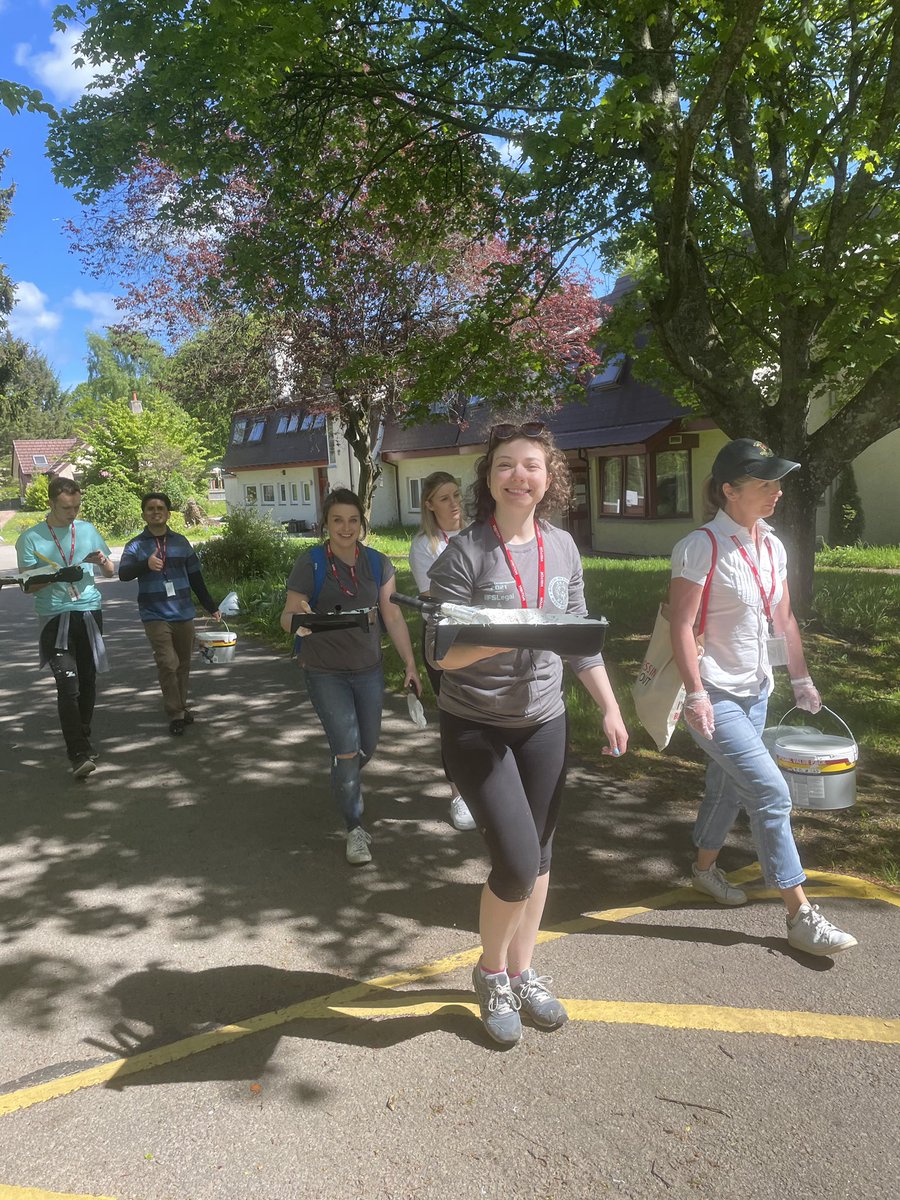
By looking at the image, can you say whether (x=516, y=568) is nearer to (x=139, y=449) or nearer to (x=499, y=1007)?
(x=499, y=1007)

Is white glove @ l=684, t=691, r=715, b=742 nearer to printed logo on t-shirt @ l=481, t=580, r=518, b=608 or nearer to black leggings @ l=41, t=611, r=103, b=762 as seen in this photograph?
printed logo on t-shirt @ l=481, t=580, r=518, b=608

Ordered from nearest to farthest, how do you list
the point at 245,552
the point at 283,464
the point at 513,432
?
the point at 513,432 < the point at 245,552 < the point at 283,464

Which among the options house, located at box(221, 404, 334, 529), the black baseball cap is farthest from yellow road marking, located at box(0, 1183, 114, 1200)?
house, located at box(221, 404, 334, 529)

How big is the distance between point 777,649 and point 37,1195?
10.7 ft

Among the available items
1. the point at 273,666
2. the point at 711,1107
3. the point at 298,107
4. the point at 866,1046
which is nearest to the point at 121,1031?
the point at 711,1107

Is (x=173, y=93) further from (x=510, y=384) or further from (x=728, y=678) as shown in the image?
(x=728, y=678)

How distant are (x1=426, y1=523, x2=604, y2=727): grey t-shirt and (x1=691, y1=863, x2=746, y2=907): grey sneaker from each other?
1641 millimetres

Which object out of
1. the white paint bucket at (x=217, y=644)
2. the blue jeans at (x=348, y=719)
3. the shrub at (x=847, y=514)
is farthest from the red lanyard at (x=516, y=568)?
the shrub at (x=847, y=514)

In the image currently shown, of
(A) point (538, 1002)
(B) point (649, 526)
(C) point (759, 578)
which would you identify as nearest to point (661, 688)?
(C) point (759, 578)

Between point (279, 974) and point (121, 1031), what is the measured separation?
25.2 inches

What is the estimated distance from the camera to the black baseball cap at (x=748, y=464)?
3.48 metres

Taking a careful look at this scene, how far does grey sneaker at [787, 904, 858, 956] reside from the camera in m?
3.48

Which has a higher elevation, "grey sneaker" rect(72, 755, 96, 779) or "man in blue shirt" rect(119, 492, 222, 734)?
"man in blue shirt" rect(119, 492, 222, 734)

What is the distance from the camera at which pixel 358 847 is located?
4680 millimetres
